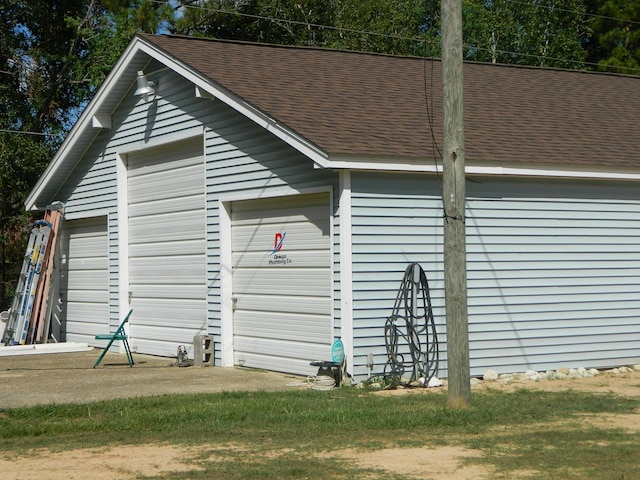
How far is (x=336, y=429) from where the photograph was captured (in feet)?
31.3

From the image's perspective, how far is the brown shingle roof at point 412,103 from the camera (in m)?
13.6

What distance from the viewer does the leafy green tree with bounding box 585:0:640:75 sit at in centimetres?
3603

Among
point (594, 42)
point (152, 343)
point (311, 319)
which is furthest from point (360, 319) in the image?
point (594, 42)

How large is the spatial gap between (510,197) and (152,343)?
6.94 metres

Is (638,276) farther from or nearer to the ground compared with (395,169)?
nearer to the ground

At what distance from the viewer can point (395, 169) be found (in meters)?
12.9

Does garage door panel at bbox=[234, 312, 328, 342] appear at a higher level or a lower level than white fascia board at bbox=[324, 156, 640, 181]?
lower

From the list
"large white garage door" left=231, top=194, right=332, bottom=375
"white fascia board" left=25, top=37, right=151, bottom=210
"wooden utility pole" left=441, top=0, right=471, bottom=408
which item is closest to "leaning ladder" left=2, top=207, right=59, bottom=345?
"white fascia board" left=25, top=37, right=151, bottom=210

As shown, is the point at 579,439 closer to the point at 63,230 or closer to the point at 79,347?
the point at 79,347

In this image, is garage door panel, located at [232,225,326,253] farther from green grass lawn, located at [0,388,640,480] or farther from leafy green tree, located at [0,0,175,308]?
leafy green tree, located at [0,0,175,308]

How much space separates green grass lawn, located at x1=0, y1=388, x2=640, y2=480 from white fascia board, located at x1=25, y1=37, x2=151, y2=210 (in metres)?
7.57

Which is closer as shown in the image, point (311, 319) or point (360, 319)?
point (360, 319)

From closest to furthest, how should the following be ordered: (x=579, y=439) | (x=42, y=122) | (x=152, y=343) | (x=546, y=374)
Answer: (x=579, y=439) → (x=546, y=374) → (x=152, y=343) → (x=42, y=122)

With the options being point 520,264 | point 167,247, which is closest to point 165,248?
point 167,247
